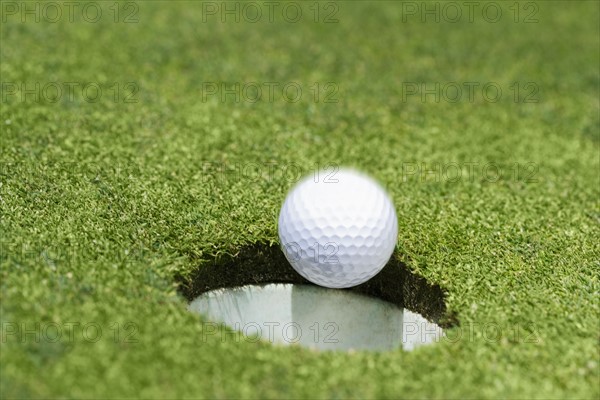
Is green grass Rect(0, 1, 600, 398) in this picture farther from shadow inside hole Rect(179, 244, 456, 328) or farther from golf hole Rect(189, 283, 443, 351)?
golf hole Rect(189, 283, 443, 351)

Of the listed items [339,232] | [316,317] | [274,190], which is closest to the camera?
[339,232]

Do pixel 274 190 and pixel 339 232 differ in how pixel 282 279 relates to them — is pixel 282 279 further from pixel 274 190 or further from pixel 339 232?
pixel 274 190

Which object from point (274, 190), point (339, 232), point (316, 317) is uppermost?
point (339, 232)

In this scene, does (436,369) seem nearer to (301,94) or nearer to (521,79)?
(301,94)

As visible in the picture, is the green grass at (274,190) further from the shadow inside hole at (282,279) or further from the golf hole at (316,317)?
the golf hole at (316,317)

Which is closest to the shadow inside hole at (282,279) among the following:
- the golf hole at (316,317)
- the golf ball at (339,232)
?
the golf hole at (316,317)

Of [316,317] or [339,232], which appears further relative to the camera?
[316,317]

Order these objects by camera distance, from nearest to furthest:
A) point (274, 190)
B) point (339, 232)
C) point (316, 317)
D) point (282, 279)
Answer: point (339, 232) < point (316, 317) < point (282, 279) < point (274, 190)

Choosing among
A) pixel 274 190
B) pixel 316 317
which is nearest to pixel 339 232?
pixel 316 317
